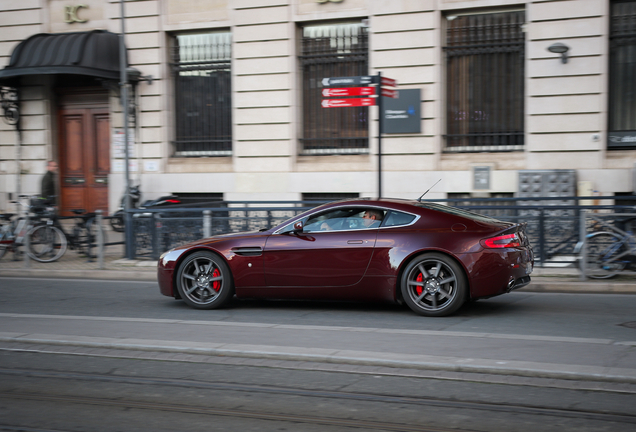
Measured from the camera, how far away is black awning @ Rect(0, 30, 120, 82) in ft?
58.0

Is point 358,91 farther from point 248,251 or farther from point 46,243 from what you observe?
point 46,243

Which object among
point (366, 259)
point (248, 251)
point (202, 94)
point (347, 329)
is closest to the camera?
point (347, 329)

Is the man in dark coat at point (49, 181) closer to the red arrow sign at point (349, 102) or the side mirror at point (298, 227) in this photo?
the red arrow sign at point (349, 102)

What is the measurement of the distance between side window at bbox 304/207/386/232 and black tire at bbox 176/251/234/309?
116cm

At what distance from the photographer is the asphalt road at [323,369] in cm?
439

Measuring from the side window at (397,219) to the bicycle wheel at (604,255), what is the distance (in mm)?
3528

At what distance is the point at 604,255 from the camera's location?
389 inches

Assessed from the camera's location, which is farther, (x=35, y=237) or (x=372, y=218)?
(x=35, y=237)

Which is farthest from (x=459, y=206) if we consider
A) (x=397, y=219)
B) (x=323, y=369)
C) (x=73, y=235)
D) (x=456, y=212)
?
(x=323, y=369)

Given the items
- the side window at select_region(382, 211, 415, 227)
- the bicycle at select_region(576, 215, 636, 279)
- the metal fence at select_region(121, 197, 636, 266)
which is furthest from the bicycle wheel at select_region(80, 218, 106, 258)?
the bicycle at select_region(576, 215, 636, 279)

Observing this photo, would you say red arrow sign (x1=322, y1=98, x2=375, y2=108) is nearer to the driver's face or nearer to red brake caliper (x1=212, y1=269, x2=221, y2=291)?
the driver's face

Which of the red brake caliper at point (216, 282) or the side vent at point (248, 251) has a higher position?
the side vent at point (248, 251)

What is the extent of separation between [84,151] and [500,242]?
15.4m

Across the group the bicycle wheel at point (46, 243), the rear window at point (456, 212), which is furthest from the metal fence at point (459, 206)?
the rear window at point (456, 212)
